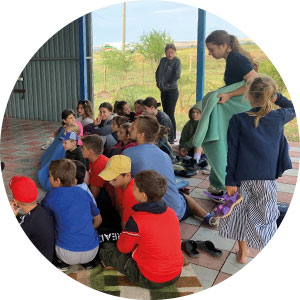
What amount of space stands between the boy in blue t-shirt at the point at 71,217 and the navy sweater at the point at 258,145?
85cm

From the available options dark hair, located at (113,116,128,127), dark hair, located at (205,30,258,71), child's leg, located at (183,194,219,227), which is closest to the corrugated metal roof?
Answer: dark hair, located at (113,116,128,127)

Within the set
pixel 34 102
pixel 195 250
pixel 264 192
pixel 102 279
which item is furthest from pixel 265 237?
pixel 34 102

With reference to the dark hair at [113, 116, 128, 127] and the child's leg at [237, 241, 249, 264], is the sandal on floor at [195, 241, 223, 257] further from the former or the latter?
the dark hair at [113, 116, 128, 127]

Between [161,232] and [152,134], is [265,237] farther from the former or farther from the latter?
[152,134]

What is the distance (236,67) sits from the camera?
101 inches

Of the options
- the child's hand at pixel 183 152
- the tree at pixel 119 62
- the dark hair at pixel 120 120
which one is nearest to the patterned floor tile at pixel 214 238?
the dark hair at pixel 120 120

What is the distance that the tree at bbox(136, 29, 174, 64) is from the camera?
6.50 m

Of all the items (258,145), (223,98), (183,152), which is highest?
(223,98)

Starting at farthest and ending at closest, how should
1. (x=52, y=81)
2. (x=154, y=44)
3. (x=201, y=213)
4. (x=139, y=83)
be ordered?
(x=52, y=81) < (x=139, y=83) < (x=154, y=44) < (x=201, y=213)

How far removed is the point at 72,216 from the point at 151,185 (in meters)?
0.53

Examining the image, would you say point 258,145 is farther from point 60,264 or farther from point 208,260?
point 60,264

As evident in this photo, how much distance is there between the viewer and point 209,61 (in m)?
4.36

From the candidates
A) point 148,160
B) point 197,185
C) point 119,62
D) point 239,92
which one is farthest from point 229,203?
point 119,62

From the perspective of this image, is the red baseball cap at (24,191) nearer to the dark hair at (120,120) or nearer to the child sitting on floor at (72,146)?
the child sitting on floor at (72,146)
